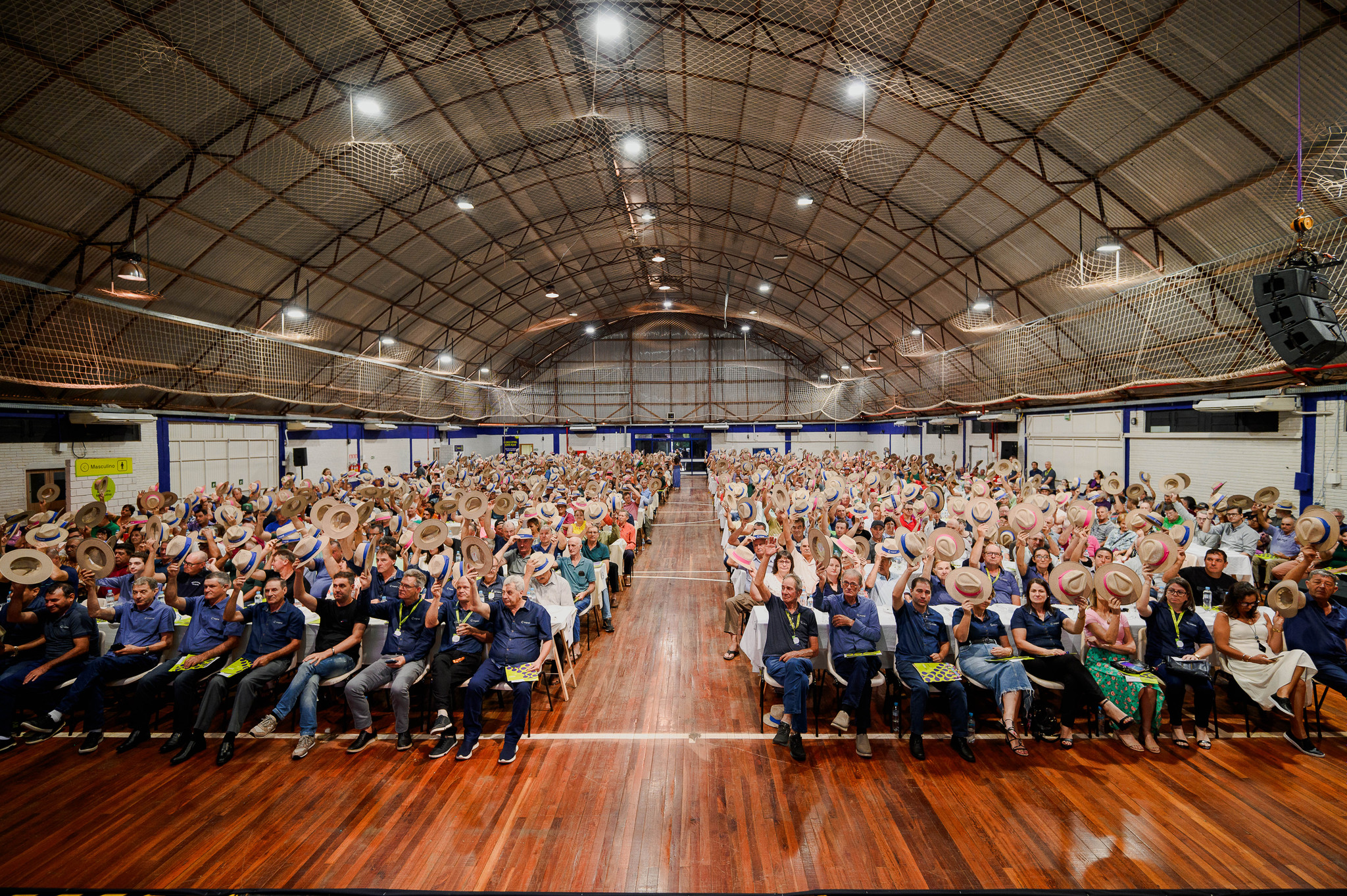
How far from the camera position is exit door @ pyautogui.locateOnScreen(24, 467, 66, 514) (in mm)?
14055

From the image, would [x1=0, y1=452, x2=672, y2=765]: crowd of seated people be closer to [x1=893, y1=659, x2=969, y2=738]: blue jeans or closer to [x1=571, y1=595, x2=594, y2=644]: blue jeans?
[x1=571, y1=595, x2=594, y2=644]: blue jeans

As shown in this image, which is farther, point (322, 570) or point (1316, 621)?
point (322, 570)

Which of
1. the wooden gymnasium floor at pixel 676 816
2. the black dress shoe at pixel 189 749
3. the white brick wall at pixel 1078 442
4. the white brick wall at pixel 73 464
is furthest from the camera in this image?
the white brick wall at pixel 1078 442

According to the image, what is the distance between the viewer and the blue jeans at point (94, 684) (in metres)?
5.25

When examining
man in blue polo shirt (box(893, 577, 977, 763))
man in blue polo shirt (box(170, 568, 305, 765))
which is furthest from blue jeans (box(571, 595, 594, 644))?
man in blue polo shirt (box(893, 577, 977, 763))

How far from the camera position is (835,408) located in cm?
3816

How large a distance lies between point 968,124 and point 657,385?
28.3 meters

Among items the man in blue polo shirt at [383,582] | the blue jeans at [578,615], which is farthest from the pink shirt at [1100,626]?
the man in blue polo shirt at [383,582]

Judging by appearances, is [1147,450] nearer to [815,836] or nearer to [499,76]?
[815,836]

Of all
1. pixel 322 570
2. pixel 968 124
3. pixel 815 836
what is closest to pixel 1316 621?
pixel 815 836

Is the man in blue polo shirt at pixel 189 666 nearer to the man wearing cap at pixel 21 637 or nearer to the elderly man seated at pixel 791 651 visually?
the man wearing cap at pixel 21 637

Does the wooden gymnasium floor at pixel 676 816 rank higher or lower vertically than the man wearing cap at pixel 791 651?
lower

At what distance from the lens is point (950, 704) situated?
16.9ft

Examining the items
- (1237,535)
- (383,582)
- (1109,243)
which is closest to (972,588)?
(383,582)
